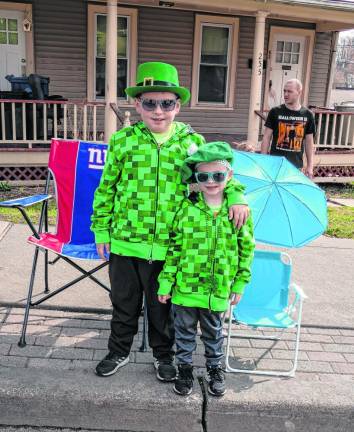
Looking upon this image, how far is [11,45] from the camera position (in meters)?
10.0

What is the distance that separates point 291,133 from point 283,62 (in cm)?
732

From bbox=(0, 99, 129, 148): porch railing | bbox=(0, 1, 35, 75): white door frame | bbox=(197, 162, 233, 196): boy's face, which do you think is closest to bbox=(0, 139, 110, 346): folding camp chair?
bbox=(197, 162, 233, 196): boy's face

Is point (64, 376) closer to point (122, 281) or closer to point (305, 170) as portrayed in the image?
point (122, 281)

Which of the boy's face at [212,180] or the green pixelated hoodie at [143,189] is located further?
the green pixelated hoodie at [143,189]

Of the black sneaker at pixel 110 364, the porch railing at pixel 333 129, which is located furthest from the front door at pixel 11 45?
the black sneaker at pixel 110 364

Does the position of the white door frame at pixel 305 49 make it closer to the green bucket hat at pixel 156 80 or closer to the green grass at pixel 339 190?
the green grass at pixel 339 190

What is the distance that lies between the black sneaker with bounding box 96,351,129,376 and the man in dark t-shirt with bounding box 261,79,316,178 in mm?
3442

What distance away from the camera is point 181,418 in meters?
2.70

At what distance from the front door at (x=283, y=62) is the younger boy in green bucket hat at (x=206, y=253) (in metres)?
10.2

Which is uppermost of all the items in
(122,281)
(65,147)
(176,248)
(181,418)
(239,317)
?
(65,147)

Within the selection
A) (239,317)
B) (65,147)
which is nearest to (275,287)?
(239,317)

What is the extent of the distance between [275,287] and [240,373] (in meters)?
0.61

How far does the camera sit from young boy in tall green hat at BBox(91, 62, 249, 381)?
8.65 ft

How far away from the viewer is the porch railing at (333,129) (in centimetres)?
973
